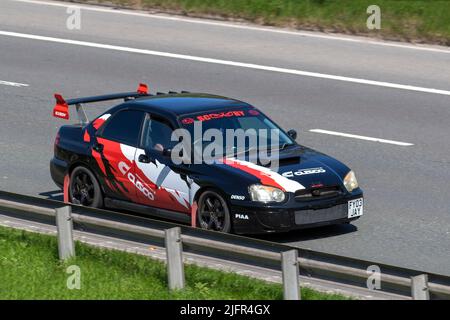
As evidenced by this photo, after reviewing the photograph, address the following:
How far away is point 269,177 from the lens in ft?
Result: 46.2

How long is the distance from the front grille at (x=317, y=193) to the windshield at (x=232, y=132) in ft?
3.36

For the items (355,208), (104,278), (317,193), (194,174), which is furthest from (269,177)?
(104,278)

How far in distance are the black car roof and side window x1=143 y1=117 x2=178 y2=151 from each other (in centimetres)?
15

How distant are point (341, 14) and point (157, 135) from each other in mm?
11121

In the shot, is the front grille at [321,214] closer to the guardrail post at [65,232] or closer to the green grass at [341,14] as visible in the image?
the guardrail post at [65,232]

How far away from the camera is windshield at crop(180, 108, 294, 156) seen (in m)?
14.8

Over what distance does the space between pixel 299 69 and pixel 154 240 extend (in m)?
10.8

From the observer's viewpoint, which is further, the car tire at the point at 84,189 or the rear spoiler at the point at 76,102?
the rear spoiler at the point at 76,102

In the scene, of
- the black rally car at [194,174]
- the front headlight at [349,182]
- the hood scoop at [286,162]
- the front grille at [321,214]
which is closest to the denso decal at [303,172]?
the black rally car at [194,174]

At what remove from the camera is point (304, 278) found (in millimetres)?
11758

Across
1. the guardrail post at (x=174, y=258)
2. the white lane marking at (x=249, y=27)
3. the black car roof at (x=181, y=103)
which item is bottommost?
the guardrail post at (x=174, y=258)

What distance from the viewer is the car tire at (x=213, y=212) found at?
1414cm

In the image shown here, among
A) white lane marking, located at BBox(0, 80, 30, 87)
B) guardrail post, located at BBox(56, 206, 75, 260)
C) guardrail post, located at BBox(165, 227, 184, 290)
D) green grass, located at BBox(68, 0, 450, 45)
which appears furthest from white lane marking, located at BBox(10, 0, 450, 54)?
guardrail post, located at BBox(165, 227, 184, 290)

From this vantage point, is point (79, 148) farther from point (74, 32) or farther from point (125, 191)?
point (74, 32)
